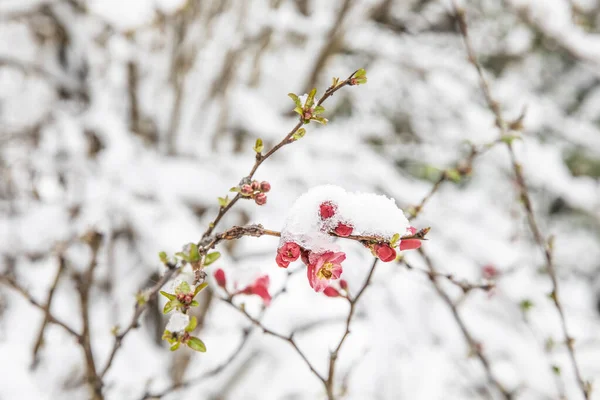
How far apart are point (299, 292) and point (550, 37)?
1.77 m

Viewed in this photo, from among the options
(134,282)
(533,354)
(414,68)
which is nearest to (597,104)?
(414,68)

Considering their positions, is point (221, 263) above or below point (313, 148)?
below

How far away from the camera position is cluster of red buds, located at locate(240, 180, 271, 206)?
0.54m

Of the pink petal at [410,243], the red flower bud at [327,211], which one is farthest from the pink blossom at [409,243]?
the red flower bud at [327,211]

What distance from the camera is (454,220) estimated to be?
216 centimetres

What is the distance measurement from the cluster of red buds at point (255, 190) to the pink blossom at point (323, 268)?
0.11m

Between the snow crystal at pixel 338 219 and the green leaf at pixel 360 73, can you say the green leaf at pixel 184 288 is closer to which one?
the snow crystal at pixel 338 219

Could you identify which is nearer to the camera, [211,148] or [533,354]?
[533,354]

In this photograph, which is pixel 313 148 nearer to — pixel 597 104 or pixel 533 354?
pixel 533 354

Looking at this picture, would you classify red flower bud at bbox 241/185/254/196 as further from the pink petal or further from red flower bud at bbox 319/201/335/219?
the pink petal

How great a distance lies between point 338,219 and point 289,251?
0.08m

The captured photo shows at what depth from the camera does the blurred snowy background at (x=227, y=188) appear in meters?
1.69

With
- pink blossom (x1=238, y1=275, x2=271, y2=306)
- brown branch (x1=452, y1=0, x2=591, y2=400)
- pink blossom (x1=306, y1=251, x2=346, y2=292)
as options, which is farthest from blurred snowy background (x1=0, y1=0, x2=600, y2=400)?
pink blossom (x1=306, y1=251, x2=346, y2=292)

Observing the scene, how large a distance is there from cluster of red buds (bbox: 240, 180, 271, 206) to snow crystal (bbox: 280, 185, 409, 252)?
47mm
